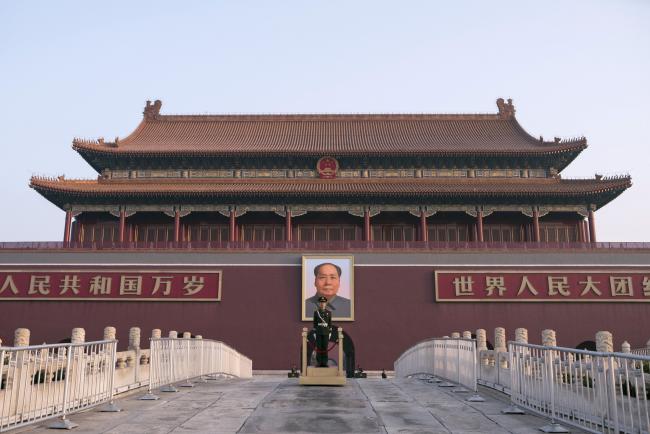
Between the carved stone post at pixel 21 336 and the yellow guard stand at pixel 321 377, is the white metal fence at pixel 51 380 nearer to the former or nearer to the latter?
the yellow guard stand at pixel 321 377

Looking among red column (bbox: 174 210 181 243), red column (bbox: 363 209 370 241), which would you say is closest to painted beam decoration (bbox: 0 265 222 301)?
red column (bbox: 174 210 181 243)

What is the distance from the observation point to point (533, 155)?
2888 cm

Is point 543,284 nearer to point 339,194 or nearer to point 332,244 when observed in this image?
point 332,244

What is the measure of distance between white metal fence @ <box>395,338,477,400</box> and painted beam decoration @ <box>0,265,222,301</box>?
10496 mm

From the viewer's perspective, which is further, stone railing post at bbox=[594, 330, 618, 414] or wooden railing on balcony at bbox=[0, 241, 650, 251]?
wooden railing on balcony at bbox=[0, 241, 650, 251]

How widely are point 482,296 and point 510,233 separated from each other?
520 cm

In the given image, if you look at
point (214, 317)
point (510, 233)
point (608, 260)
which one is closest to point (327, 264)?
point (214, 317)

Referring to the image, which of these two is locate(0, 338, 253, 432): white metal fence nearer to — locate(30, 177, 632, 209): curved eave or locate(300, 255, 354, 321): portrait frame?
locate(300, 255, 354, 321): portrait frame

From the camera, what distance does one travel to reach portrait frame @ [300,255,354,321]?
80.4ft

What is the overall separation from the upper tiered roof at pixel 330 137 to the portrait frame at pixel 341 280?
20.5 feet

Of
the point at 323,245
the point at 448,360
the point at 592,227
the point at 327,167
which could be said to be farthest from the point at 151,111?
the point at 448,360

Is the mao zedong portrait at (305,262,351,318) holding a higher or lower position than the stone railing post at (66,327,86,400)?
higher

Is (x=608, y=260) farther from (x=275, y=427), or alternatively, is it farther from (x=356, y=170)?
(x=275, y=427)

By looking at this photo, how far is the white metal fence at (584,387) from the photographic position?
6070 mm
